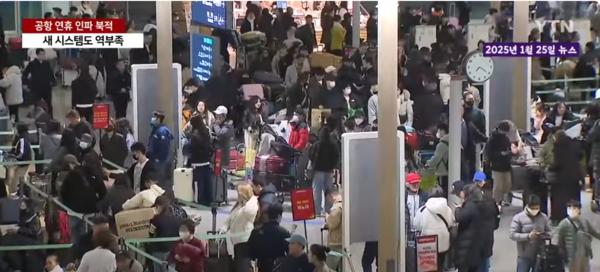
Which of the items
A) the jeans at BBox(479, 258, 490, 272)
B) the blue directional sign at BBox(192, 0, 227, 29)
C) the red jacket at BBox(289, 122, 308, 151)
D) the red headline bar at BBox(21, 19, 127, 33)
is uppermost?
the blue directional sign at BBox(192, 0, 227, 29)

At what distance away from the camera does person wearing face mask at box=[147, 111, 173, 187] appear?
17.0 meters

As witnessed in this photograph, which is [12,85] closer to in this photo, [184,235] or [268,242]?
[268,242]

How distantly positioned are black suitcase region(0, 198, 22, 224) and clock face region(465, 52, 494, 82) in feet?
21.8

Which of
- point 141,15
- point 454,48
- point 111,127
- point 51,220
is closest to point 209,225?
point 111,127

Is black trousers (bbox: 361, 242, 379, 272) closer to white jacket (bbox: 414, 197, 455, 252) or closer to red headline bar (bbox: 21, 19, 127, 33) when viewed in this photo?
white jacket (bbox: 414, 197, 455, 252)

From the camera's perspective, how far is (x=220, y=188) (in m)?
17.4

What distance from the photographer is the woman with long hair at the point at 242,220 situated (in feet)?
43.6

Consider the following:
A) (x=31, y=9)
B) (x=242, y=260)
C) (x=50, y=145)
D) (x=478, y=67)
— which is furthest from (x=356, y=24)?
(x=242, y=260)

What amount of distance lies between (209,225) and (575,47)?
531 cm

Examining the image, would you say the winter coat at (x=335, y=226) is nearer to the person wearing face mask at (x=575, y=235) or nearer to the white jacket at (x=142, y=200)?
the white jacket at (x=142, y=200)

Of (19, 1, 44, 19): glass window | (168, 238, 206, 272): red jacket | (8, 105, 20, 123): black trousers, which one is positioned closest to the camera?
(168, 238, 206, 272): red jacket

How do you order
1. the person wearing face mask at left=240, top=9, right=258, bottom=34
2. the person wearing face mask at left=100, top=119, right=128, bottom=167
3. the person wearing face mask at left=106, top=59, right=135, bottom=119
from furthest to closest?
the person wearing face mask at left=240, top=9, right=258, bottom=34, the person wearing face mask at left=106, top=59, right=135, bottom=119, the person wearing face mask at left=100, top=119, right=128, bottom=167

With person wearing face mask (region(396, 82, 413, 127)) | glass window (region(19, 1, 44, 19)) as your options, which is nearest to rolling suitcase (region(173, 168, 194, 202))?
person wearing face mask (region(396, 82, 413, 127))

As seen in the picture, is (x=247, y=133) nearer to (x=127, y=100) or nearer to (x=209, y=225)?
(x=209, y=225)
